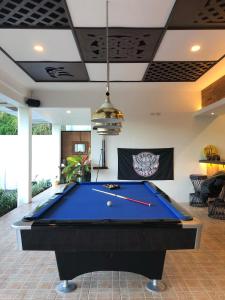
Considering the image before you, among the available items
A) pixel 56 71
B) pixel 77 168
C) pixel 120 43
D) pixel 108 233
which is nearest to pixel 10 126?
pixel 77 168

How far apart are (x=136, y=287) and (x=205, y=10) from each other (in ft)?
10.1

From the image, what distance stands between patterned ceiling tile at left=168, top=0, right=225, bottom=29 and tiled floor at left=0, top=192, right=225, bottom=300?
296cm

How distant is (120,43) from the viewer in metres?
3.52

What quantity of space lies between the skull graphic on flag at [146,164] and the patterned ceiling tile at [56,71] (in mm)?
2496

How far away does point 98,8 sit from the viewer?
8.82 feet

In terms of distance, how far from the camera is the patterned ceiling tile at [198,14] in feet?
8.42

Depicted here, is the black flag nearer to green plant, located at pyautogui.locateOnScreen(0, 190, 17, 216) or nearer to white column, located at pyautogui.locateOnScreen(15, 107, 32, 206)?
white column, located at pyautogui.locateOnScreen(15, 107, 32, 206)

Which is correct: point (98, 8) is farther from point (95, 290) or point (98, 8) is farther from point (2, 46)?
point (95, 290)

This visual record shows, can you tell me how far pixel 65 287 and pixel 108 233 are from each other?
1.04 meters

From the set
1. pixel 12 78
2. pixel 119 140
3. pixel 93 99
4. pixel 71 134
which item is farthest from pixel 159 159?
pixel 71 134

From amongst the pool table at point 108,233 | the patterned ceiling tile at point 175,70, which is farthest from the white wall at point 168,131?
the pool table at point 108,233

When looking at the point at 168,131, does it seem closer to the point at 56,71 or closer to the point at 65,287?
the point at 56,71

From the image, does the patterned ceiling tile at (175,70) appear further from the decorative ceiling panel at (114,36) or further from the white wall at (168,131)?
the white wall at (168,131)

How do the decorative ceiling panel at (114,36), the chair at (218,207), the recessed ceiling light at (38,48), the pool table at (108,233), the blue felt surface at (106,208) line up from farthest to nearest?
the chair at (218,207) → the recessed ceiling light at (38,48) → the decorative ceiling panel at (114,36) → the blue felt surface at (106,208) → the pool table at (108,233)
